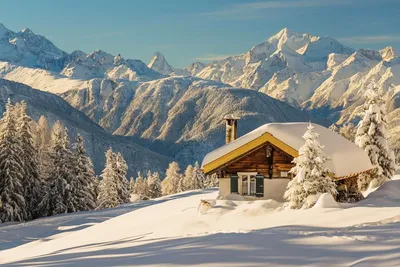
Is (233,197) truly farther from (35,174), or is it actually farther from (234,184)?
(35,174)

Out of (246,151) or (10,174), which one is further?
(10,174)

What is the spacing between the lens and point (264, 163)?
2436 cm

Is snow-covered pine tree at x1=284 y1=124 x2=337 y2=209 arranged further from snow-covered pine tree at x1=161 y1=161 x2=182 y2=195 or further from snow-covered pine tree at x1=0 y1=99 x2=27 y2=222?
snow-covered pine tree at x1=161 y1=161 x2=182 y2=195

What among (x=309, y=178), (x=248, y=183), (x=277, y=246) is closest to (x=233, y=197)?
(x=248, y=183)

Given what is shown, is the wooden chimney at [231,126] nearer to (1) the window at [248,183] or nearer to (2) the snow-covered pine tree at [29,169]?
(1) the window at [248,183]

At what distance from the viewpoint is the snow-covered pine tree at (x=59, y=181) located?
4434cm

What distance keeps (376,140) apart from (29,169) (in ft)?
107

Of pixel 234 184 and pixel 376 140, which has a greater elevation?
pixel 376 140

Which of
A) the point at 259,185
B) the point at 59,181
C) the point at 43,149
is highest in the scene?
the point at 43,149

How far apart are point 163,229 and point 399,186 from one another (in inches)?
543

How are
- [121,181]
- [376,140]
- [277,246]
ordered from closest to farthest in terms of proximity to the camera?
[277,246]
[376,140]
[121,181]

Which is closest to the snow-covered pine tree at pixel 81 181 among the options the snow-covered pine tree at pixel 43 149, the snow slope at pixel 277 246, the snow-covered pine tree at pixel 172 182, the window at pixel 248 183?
the snow-covered pine tree at pixel 43 149

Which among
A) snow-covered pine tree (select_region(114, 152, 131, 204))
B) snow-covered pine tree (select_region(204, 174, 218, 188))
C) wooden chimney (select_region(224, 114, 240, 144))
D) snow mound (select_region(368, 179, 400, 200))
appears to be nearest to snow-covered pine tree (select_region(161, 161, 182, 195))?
snow-covered pine tree (select_region(204, 174, 218, 188))

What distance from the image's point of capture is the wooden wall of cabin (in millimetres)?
23953
